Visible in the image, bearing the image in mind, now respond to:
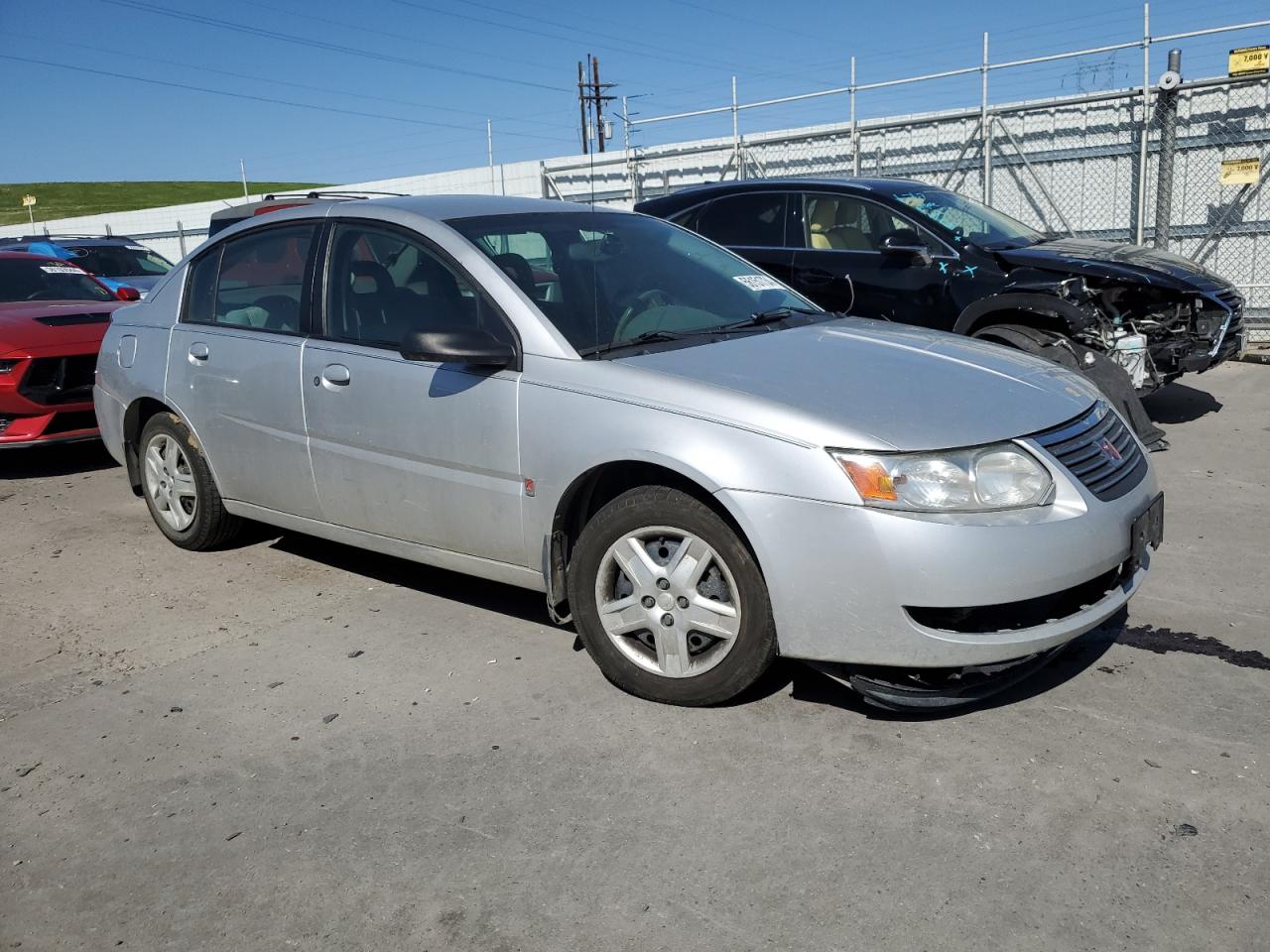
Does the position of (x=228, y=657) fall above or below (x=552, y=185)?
below

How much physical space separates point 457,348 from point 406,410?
1.66 feet

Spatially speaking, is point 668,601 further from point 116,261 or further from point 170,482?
point 116,261

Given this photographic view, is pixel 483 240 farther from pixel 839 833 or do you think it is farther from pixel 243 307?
pixel 839 833

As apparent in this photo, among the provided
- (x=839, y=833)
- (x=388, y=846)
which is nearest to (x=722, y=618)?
(x=839, y=833)

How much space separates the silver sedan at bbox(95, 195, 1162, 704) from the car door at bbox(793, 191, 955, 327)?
321 cm

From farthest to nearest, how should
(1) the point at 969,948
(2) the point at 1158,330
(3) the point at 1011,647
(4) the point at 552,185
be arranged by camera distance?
1. (4) the point at 552,185
2. (2) the point at 1158,330
3. (3) the point at 1011,647
4. (1) the point at 969,948

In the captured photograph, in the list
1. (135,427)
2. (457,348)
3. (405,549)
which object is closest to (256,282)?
(135,427)

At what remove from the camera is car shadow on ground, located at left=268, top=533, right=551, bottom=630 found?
470 centimetres

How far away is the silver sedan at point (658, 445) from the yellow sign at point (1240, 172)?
8.97 meters

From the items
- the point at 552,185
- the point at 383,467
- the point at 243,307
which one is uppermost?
the point at 552,185

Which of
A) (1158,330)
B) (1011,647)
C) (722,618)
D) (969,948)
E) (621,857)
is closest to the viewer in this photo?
(969,948)

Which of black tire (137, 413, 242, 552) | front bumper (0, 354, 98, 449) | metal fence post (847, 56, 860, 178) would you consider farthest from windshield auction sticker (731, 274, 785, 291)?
metal fence post (847, 56, 860, 178)

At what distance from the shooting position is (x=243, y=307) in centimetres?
507

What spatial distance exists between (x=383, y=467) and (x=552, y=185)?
1517 cm
